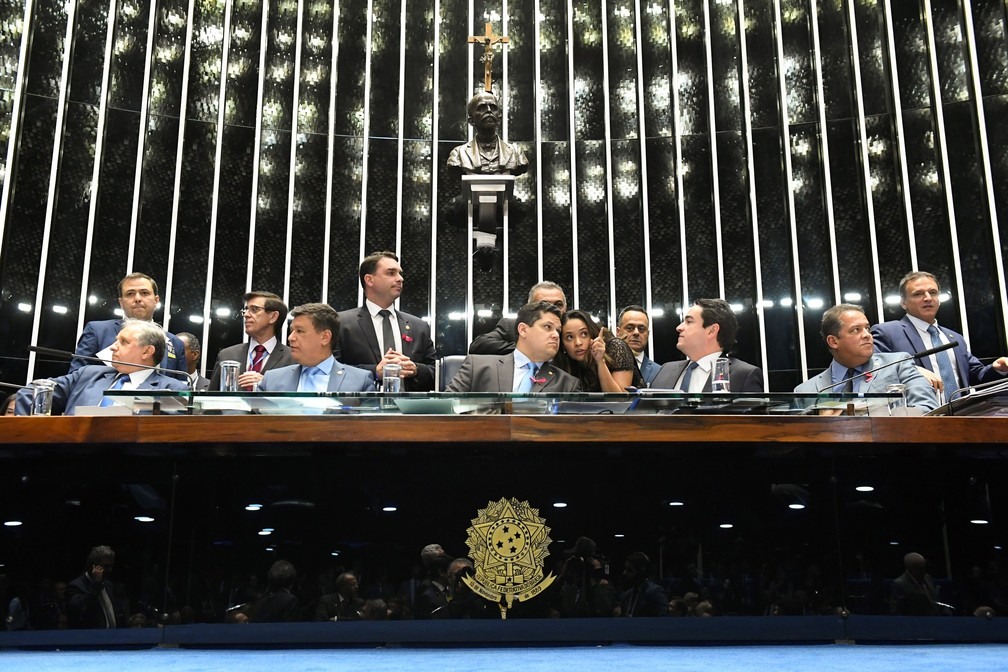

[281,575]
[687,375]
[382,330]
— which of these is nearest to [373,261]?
[382,330]

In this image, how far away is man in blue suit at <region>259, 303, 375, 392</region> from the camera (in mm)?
3604

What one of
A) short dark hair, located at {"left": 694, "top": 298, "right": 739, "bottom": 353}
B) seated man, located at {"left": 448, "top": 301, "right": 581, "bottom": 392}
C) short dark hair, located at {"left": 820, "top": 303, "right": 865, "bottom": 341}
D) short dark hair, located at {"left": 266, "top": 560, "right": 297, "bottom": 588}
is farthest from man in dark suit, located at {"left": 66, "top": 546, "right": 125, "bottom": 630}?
short dark hair, located at {"left": 820, "top": 303, "right": 865, "bottom": 341}

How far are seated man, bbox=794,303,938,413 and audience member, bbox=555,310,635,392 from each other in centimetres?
71

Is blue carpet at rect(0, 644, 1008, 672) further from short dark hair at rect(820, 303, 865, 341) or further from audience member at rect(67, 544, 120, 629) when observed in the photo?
short dark hair at rect(820, 303, 865, 341)

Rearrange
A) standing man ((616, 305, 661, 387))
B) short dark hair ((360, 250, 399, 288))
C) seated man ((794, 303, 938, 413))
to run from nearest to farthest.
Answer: seated man ((794, 303, 938, 413)) < short dark hair ((360, 250, 399, 288)) < standing man ((616, 305, 661, 387))

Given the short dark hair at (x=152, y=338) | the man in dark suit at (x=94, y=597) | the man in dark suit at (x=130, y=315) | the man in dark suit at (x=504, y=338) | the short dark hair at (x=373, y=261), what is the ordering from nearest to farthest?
the man in dark suit at (x=94, y=597) → the short dark hair at (x=152, y=338) → the man in dark suit at (x=504, y=338) → the man in dark suit at (x=130, y=315) → the short dark hair at (x=373, y=261)

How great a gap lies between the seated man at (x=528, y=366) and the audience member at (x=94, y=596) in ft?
4.41

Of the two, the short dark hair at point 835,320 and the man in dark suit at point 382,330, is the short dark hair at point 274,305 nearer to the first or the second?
the man in dark suit at point 382,330

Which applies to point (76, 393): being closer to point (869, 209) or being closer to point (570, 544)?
point (570, 544)

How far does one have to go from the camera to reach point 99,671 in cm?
225

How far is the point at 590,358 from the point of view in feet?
13.4

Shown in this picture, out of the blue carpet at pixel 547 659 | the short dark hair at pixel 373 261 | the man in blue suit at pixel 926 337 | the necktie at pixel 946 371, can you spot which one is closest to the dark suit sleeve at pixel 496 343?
the short dark hair at pixel 373 261

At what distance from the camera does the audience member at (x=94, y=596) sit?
2.70 meters

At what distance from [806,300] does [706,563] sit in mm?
4319
